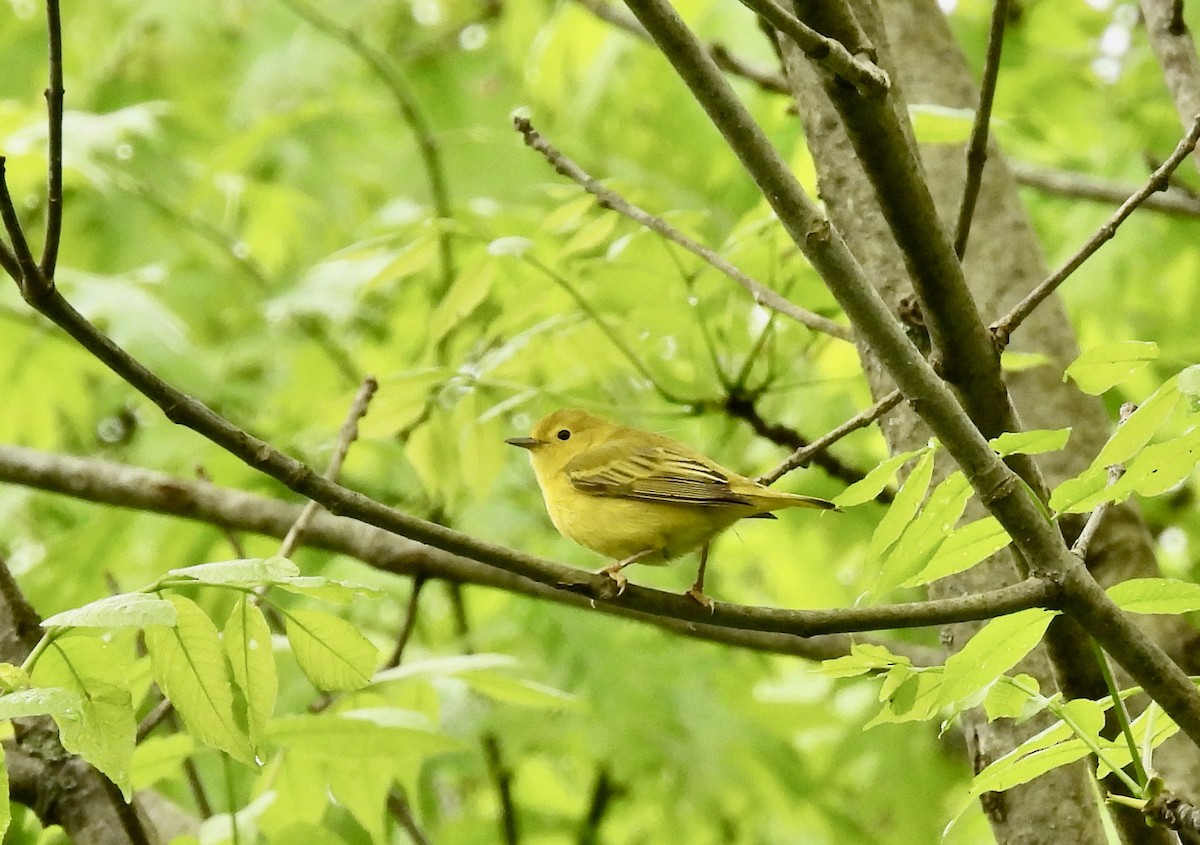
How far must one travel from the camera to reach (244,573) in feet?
5.28

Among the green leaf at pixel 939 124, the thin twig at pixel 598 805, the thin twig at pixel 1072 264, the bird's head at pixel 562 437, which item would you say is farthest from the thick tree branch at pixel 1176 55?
the thin twig at pixel 598 805

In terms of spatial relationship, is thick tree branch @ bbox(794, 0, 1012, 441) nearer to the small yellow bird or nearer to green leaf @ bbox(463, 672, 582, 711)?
the small yellow bird

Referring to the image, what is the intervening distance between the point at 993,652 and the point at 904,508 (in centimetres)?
22

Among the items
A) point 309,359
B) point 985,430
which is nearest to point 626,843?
point 309,359

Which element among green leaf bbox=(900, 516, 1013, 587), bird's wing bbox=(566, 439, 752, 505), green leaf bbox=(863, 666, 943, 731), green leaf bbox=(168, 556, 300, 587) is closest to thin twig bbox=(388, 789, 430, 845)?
bird's wing bbox=(566, 439, 752, 505)

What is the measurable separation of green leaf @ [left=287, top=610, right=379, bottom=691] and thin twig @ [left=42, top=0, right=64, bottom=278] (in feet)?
2.12

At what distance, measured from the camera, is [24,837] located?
2.41 m

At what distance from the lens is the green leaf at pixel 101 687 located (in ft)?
5.41

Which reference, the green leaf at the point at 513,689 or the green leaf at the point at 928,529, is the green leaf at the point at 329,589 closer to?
the green leaf at the point at 928,529

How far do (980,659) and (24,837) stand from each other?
6.07 feet

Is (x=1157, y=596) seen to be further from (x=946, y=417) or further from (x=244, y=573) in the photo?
(x=244, y=573)

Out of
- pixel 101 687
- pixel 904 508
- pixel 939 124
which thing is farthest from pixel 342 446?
pixel 939 124

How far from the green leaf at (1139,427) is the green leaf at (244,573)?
3.35ft

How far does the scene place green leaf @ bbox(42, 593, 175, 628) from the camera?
1.50 meters
